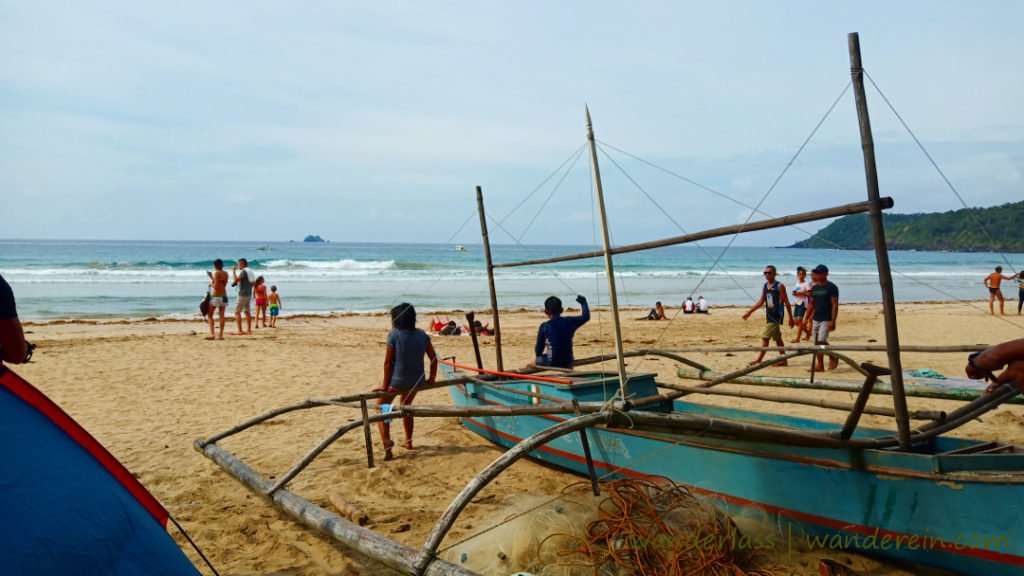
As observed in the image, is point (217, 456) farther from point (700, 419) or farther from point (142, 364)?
point (142, 364)

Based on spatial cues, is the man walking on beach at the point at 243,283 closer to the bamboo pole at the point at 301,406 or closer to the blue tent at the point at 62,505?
the bamboo pole at the point at 301,406

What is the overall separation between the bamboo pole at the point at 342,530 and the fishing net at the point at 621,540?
36 centimetres

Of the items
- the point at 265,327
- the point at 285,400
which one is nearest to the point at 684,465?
the point at 285,400

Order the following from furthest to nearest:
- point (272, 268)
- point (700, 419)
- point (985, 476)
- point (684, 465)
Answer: point (272, 268) < point (684, 465) < point (700, 419) < point (985, 476)

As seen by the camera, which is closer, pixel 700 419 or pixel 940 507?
pixel 940 507

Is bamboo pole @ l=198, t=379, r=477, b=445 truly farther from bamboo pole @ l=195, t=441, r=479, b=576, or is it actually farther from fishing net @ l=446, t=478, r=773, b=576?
fishing net @ l=446, t=478, r=773, b=576

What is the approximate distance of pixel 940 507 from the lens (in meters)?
3.47

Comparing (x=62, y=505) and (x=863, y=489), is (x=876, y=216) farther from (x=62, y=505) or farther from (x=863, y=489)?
(x=62, y=505)

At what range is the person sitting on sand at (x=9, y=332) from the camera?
2.81 meters

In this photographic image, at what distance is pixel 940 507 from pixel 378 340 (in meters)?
12.8

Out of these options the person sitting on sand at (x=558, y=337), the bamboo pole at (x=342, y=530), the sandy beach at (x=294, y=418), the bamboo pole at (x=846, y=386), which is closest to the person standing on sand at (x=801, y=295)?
the sandy beach at (x=294, y=418)

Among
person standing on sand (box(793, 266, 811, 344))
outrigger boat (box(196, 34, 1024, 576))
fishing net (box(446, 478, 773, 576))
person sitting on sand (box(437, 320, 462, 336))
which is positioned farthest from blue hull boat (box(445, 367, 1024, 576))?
person sitting on sand (box(437, 320, 462, 336))

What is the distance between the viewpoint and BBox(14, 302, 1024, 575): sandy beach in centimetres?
459

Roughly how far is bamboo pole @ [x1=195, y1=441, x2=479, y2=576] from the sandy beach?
0.16 meters
